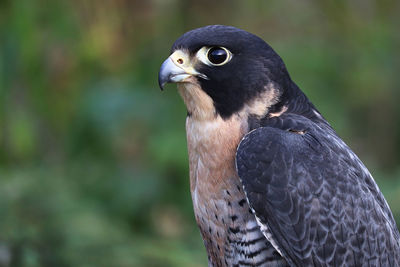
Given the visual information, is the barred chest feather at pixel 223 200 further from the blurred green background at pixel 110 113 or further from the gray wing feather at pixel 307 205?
the blurred green background at pixel 110 113

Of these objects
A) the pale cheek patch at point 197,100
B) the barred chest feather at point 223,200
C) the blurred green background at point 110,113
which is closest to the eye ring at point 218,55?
the pale cheek patch at point 197,100

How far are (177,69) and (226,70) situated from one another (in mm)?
230

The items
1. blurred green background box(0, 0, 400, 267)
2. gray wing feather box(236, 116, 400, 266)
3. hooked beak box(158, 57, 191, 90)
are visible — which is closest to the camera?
gray wing feather box(236, 116, 400, 266)

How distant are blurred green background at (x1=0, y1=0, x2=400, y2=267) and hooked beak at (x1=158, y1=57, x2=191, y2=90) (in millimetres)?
1442

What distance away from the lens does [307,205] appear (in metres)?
2.66

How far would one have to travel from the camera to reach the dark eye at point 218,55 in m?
2.87

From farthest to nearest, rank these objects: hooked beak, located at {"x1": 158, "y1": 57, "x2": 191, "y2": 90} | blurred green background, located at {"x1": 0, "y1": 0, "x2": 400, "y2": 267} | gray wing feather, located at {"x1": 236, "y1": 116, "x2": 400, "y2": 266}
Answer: blurred green background, located at {"x1": 0, "y1": 0, "x2": 400, "y2": 267}
hooked beak, located at {"x1": 158, "y1": 57, "x2": 191, "y2": 90}
gray wing feather, located at {"x1": 236, "y1": 116, "x2": 400, "y2": 266}

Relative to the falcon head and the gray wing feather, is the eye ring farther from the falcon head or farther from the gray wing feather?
the gray wing feather

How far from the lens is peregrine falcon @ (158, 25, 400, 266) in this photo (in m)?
2.67

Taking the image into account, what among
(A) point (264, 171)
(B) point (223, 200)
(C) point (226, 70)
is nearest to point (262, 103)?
(C) point (226, 70)

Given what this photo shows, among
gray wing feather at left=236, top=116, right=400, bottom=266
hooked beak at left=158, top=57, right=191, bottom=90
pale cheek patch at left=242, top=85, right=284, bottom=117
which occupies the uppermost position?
hooked beak at left=158, top=57, right=191, bottom=90

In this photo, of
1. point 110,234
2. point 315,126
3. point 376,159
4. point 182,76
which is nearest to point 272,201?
point 315,126

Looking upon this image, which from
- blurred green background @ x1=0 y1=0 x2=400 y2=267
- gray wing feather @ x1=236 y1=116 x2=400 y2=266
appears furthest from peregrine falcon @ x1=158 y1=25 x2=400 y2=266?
blurred green background @ x1=0 y1=0 x2=400 y2=267

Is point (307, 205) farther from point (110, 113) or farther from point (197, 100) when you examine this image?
point (110, 113)
